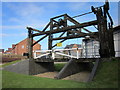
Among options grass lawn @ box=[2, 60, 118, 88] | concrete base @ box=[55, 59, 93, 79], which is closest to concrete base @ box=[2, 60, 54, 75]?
concrete base @ box=[55, 59, 93, 79]

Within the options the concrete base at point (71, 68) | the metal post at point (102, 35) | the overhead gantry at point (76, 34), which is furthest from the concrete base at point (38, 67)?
the metal post at point (102, 35)

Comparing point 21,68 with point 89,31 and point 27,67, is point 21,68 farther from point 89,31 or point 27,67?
point 89,31

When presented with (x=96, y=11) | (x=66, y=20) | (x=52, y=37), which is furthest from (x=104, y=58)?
(x=52, y=37)

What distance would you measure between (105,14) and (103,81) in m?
6.26

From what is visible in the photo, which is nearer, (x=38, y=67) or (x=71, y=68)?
(x=71, y=68)

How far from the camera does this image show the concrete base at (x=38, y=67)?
11713mm

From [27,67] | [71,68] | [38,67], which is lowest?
[38,67]

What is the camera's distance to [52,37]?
1358 cm

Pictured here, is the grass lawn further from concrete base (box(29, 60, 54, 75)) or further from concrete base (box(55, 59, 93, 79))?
concrete base (box(29, 60, 54, 75))

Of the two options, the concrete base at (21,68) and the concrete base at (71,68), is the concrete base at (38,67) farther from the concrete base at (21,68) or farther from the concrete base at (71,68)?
the concrete base at (71,68)

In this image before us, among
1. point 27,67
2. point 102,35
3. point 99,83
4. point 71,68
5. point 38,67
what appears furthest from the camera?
point 38,67

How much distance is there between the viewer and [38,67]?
489 inches

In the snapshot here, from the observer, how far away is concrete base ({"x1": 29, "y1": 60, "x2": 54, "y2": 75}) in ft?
38.4

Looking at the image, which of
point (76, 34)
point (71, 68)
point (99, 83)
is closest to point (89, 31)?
point (76, 34)
